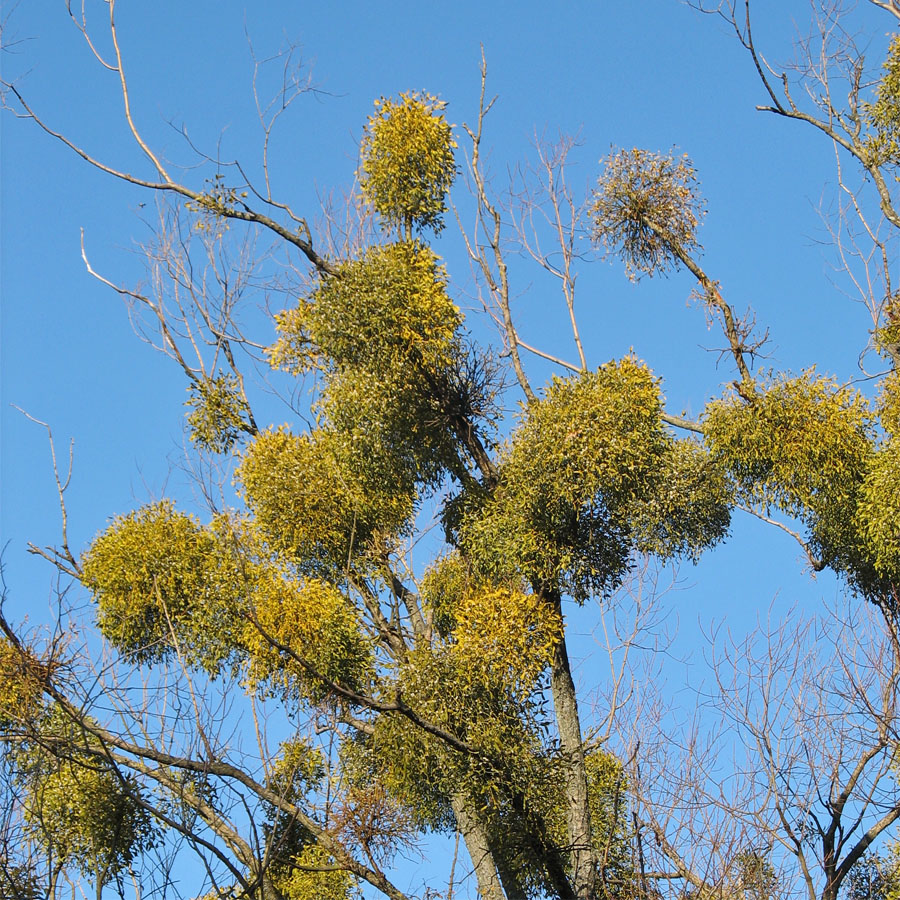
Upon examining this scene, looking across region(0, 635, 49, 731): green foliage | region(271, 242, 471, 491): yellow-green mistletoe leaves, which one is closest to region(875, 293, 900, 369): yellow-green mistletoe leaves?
region(271, 242, 471, 491): yellow-green mistletoe leaves

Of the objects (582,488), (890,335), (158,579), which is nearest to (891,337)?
(890,335)

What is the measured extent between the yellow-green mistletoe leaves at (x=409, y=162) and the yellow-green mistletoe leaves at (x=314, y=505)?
2.53 m

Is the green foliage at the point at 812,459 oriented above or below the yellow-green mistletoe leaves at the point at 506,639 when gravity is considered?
above

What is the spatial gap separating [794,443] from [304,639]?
5.10 metres

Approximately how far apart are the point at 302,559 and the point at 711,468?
14.6ft

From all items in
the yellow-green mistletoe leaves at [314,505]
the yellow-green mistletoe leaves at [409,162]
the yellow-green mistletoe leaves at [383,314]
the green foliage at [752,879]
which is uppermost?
the yellow-green mistletoe leaves at [409,162]

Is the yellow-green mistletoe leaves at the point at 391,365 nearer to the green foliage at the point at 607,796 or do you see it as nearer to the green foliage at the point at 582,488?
the green foliage at the point at 582,488

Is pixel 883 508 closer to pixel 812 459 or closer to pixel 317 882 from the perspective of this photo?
pixel 812 459

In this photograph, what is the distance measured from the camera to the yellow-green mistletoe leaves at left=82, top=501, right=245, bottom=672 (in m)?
12.5

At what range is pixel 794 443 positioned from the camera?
11.8m

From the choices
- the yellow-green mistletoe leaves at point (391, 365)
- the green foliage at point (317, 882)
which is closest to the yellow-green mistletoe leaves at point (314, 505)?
the yellow-green mistletoe leaves at point (391, 365)

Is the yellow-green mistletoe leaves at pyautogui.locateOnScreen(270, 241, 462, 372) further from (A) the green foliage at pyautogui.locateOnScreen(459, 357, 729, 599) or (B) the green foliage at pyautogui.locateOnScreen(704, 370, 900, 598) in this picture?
(B) the green foliage at pyautogui.locateOnScreen(704, 370, 900, 598)

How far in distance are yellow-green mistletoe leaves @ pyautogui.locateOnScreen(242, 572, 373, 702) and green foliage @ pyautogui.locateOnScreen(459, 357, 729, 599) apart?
146 cm

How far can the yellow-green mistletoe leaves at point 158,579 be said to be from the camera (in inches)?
491
